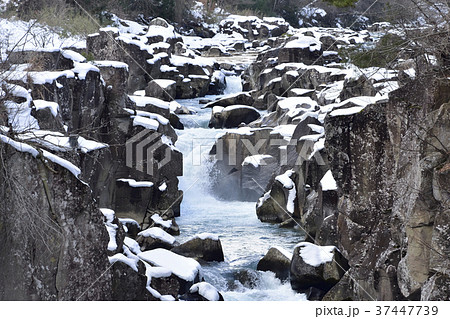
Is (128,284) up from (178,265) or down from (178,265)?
up

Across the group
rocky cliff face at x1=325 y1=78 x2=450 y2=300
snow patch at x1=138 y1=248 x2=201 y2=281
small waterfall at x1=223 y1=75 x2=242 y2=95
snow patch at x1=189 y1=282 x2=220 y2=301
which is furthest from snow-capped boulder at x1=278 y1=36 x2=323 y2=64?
snow patch at x1=189 y1=282 x2=220 y2=301

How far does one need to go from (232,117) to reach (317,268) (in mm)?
A: 11158

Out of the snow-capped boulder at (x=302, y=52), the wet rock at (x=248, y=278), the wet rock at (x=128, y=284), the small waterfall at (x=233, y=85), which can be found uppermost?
the snow-capped boulder at (x=302, y=52)

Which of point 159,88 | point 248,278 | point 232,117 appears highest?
point 159,88

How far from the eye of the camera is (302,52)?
26.1m

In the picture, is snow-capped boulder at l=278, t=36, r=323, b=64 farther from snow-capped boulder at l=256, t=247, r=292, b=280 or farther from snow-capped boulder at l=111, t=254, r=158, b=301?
snow-capped boulder at l=111, t=254, r=158, b=301

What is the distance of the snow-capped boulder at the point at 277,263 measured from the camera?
439 inches

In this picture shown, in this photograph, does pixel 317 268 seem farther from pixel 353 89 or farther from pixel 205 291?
pixel 353 89

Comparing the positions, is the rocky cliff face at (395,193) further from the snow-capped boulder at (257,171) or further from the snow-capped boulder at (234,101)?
the snow-capped boulder at (234,101)

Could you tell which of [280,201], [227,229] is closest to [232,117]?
[280,201]

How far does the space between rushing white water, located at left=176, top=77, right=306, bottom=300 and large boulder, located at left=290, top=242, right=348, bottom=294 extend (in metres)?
0.25

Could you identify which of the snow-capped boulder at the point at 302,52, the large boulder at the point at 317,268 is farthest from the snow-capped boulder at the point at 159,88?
the large boulder at the point at 317,268

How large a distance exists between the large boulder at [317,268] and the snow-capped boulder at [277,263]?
15.0 inches

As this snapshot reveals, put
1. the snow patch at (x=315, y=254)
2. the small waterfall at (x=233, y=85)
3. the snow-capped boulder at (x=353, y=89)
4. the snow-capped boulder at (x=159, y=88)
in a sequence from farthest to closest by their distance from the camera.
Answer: the small waterfall at (x=233, y=85) < the snow-capped boulder at (x=159, y=88) < the snow-capped boulder at (x=353, y=89) < the snow patch at (x=315, y=254)
